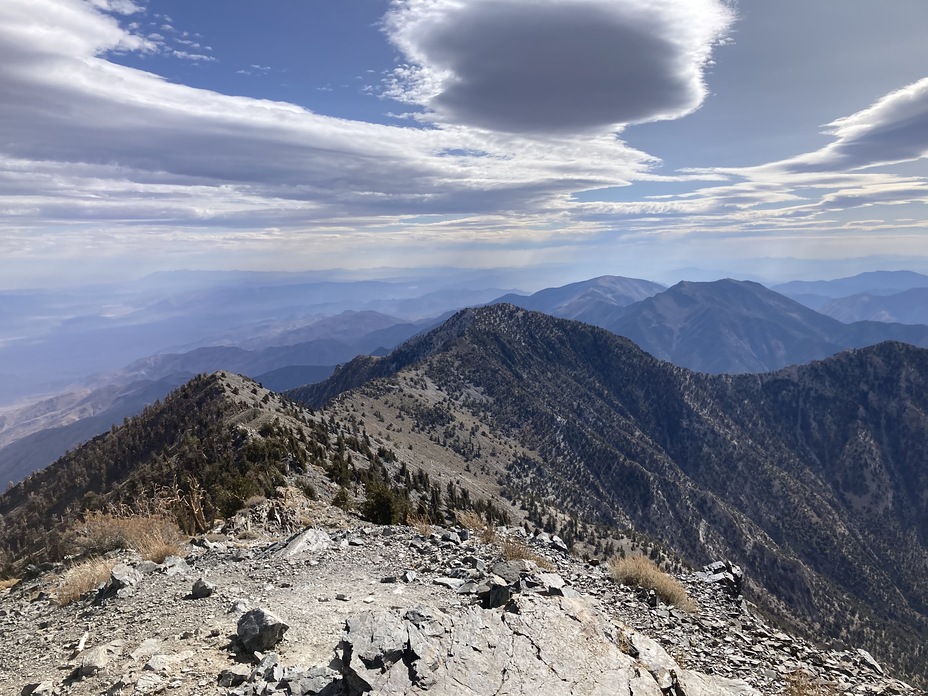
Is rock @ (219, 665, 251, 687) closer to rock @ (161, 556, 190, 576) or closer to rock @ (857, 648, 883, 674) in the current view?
rock @ (161, 556, 190, 576)

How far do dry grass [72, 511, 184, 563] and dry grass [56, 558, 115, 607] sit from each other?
5.09 feet

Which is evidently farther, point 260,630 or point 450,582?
point 450,582

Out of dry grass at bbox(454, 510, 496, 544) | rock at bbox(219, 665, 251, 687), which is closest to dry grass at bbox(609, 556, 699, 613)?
dry grass at bbox(454, 510, 496, 544)

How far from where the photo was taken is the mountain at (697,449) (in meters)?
98.4

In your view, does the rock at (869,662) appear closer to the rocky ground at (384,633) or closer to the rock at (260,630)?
the rocky ground at (384,633)

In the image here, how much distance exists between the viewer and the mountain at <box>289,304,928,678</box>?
323ft

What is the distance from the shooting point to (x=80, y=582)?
9711 millimetres

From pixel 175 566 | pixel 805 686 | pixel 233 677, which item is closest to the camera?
pixel 233 677

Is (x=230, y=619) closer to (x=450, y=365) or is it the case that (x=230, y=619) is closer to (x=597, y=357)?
(x=450, y=365)

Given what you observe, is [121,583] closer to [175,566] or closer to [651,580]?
[175,566]

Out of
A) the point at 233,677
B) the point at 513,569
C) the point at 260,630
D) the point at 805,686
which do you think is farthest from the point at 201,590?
the point at 805,686

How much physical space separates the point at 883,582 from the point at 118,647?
551ft

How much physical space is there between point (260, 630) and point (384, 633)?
75.7 inches

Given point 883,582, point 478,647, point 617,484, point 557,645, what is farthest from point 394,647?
point 883,582
